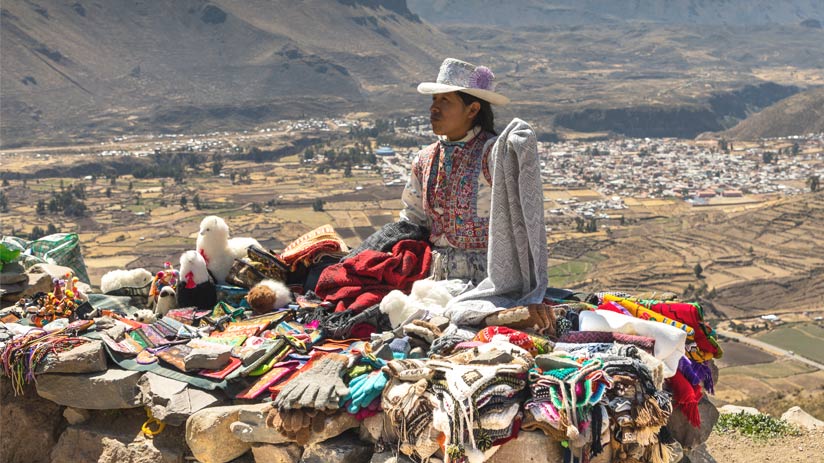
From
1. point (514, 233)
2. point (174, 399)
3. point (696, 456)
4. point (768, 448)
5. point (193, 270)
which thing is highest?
point (514, 233)

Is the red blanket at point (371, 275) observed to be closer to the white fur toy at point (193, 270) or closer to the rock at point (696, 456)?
the white fur toy at point (193, 270)

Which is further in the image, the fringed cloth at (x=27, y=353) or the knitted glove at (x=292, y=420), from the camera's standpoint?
the fringed cloth at (x=27, y=353)

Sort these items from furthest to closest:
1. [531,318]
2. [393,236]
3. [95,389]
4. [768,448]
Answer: [768,448], [393,236], [95,389], [531,318]

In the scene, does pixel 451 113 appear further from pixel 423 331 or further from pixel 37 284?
pixel 37 284

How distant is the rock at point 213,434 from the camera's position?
399 centimetres

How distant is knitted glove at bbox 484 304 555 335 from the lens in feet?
14.0

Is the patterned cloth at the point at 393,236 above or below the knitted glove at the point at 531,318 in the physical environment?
above

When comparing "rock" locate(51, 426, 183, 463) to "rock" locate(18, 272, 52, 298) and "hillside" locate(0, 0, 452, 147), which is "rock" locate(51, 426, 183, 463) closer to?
"rock" locate(18, 272, 52, 298)

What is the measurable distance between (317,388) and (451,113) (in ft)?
6.33

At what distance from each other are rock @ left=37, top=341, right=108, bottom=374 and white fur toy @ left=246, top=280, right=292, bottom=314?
97 cm

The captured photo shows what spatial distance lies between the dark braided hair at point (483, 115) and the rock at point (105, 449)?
246 centimetres

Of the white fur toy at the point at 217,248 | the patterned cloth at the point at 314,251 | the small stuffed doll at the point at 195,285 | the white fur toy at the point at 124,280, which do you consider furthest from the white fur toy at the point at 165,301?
the patterned cloth at the point at 314,251

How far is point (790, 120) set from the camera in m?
95.0

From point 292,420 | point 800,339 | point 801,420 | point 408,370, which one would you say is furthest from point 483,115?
point 800,339
